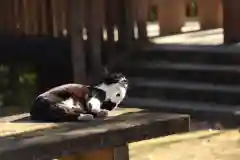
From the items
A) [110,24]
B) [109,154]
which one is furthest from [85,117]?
[110,24]

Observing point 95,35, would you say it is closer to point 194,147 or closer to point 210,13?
point 194,147

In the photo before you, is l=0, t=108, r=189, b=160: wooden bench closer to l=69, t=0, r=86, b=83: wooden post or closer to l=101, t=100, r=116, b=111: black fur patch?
l=101, t=100, r=116, b=111: black fur patch

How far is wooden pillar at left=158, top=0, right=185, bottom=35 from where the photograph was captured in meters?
11.6

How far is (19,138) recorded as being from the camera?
4.54 meters

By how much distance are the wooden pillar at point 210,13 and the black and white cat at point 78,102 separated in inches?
286

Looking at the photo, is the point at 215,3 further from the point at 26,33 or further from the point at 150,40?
the point at 26,33

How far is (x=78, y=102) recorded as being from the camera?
522cm

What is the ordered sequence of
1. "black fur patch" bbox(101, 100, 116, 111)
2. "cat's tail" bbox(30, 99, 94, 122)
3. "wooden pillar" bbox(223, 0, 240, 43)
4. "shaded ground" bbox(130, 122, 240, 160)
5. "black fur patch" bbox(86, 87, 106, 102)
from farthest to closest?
"wooden pillar" bbox(223, 0, 240, 43)
"shaded ground" bbox(130, 122, 240, 160)
"black fur patch" bbox(101, 100, 116, 111)
"black fur patch" bbox(86, 87, 106, 102)
"cat's tail" bbox(30, 99, 94, 122)

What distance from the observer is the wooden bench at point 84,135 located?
4355 millimetres

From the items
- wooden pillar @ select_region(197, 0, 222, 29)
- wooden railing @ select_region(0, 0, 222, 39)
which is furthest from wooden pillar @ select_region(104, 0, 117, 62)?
wooden pillar @ select_region(197, 0, 222, 29)

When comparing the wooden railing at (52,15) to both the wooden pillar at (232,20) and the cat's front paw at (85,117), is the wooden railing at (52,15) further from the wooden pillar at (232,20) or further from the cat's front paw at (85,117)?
the cat's front paw at (85,117)

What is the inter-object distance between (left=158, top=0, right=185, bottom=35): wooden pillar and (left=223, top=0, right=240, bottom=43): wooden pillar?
236 cm

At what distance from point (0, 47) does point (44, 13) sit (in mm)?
1032

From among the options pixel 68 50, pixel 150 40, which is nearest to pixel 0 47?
pixel 68 50
